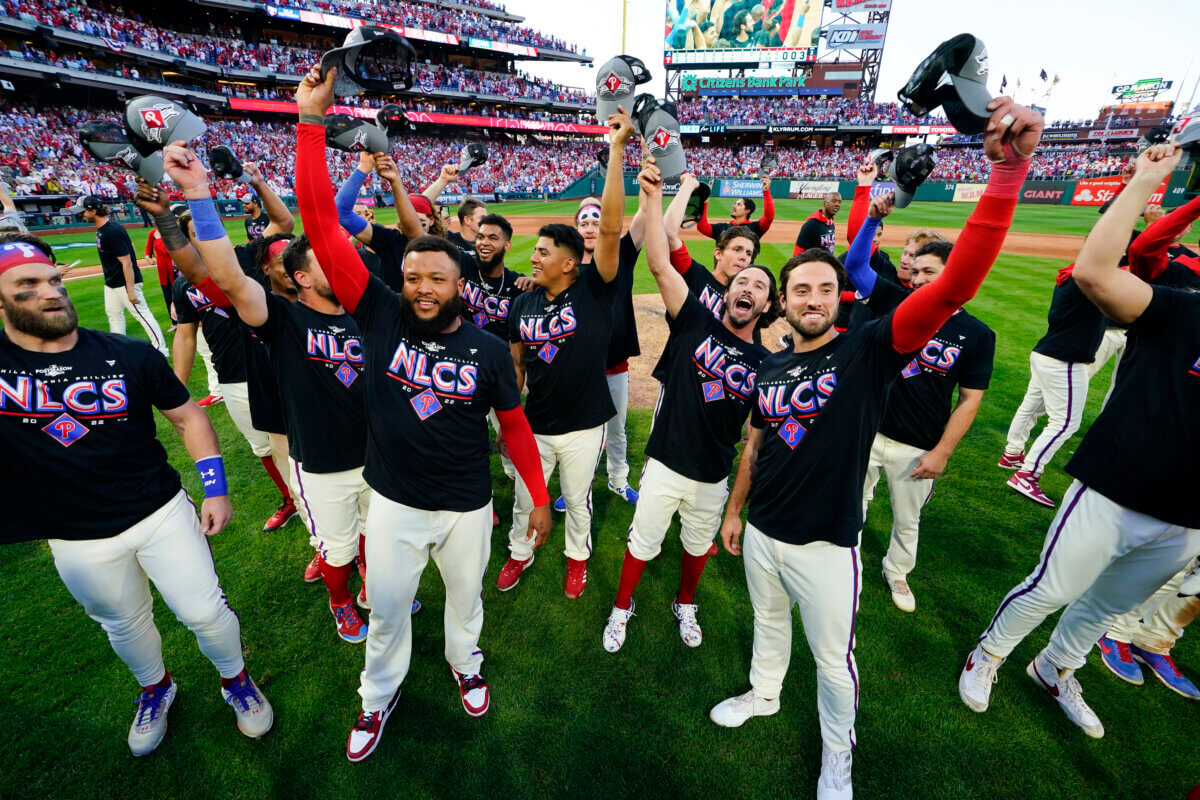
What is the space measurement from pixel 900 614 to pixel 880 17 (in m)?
70.0

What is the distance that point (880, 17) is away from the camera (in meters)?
53.6

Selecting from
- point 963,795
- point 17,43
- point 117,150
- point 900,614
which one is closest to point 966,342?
point 900,614

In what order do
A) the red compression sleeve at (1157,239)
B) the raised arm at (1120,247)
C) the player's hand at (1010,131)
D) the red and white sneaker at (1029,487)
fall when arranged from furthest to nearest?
the red and white sneaker at (1029,487), the red compression sleeve at (1157,239), the raised arm at (1120,247), the player's hand at (1010,131)

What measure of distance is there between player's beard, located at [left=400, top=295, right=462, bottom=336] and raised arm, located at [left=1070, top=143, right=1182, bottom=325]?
3.18 metres

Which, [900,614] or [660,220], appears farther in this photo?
[900,614]

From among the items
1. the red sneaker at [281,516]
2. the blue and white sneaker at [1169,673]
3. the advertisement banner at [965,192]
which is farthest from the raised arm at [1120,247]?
the advertisement banner at [965,192]

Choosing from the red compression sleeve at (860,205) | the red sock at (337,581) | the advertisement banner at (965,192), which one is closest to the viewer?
the red sock at (337,581)

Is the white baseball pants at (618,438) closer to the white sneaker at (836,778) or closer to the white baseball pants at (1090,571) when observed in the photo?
the white sneaker at (836,778)

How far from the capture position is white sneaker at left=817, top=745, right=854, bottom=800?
2.93 metres

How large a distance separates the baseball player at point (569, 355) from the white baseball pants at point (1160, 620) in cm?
410

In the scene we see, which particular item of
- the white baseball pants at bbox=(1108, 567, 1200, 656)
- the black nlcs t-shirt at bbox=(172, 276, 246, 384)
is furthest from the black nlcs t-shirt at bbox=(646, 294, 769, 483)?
the black nlcs t-shirt at bbox=(172, 276, 246, 384)

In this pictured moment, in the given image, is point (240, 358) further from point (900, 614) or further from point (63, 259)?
point (63, 259)

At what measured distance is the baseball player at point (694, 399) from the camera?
3.53 metres

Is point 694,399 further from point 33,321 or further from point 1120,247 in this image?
point 33,321
